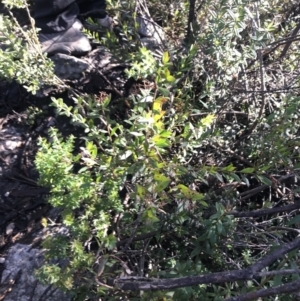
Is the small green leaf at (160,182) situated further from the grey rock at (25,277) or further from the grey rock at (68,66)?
the grey rock at (68,66)

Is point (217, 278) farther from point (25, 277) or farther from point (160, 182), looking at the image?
point (25, 277)

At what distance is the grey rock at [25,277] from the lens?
7.84ft

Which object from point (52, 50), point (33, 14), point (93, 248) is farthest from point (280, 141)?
point (33, 14)

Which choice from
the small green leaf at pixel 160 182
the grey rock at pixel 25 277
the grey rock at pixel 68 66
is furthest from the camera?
the grey rock at pixel 68 66

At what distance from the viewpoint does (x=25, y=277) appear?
2.48 metres

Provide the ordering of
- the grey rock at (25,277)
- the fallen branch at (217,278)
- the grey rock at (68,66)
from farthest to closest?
the grey rock at (68,66)
the grey rock at (25,277)
the fallen branch at (217,278)

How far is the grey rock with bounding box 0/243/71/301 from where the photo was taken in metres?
2.39

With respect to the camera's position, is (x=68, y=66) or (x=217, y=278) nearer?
(x=217, y=278)

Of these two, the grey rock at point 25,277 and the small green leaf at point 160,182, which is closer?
the small green leaf at point 160,182

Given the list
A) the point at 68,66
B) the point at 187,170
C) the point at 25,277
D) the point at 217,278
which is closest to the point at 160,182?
the point at 187,170

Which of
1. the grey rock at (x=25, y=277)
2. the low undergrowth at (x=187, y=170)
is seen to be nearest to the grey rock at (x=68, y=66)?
the low undergrowth at (x=187, y=170)

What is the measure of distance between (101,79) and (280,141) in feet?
4.27

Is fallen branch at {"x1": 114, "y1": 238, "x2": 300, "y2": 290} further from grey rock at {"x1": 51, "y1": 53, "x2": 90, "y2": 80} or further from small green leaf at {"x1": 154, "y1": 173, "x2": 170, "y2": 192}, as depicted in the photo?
grey rock at {"x1": 51, "y1": 53, "x2": 90, "y2": 80}

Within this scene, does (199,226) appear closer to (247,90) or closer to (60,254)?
(60,254)
